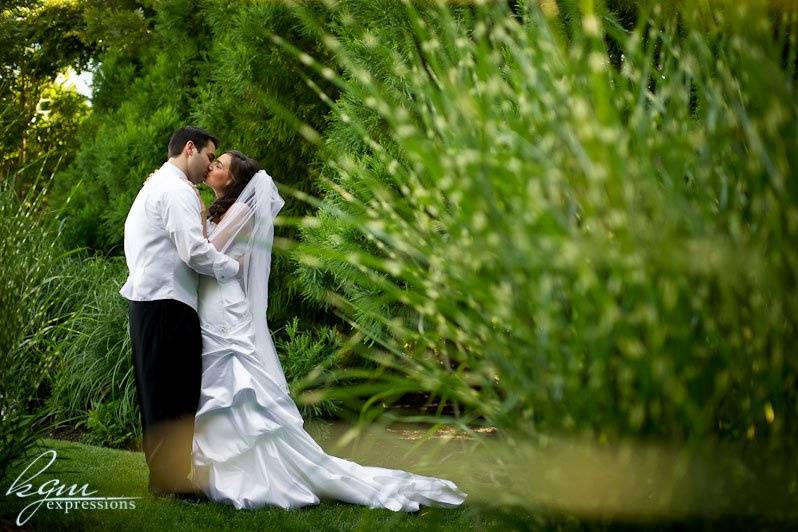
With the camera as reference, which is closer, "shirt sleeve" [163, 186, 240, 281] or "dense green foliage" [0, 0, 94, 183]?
"shirt sleeve" [163, 186, 240, 281]

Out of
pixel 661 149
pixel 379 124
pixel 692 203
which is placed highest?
pixel 661 149

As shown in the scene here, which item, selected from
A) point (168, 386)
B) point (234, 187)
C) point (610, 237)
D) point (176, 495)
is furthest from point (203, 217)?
point (610, 237)

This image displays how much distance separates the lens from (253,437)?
14.7 ft

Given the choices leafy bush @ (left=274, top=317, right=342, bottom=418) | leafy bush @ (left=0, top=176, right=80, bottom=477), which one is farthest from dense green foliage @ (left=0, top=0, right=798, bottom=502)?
leafy bush @ (left=274, top=317, right=342, bottom=418)

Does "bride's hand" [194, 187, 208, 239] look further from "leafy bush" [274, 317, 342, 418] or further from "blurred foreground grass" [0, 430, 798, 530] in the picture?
"blurred foreground grass" [0, 430, 798, 530]

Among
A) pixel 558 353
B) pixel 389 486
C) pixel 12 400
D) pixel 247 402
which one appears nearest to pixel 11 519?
pixel 12 400

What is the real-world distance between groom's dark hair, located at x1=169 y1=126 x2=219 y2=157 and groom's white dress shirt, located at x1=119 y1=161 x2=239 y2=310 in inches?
6.0

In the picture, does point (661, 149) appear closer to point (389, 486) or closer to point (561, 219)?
point (561, 219)

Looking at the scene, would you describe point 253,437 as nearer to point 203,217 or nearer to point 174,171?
point 203,217

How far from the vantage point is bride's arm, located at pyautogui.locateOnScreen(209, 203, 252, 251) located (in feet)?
15.8

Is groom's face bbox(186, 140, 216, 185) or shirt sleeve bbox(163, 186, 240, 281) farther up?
groom's face bbox(186, 140, 216, 185)

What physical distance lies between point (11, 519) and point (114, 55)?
6.07m

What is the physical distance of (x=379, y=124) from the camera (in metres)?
5.49

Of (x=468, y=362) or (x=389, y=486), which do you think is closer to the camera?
(x=468, y=362)
